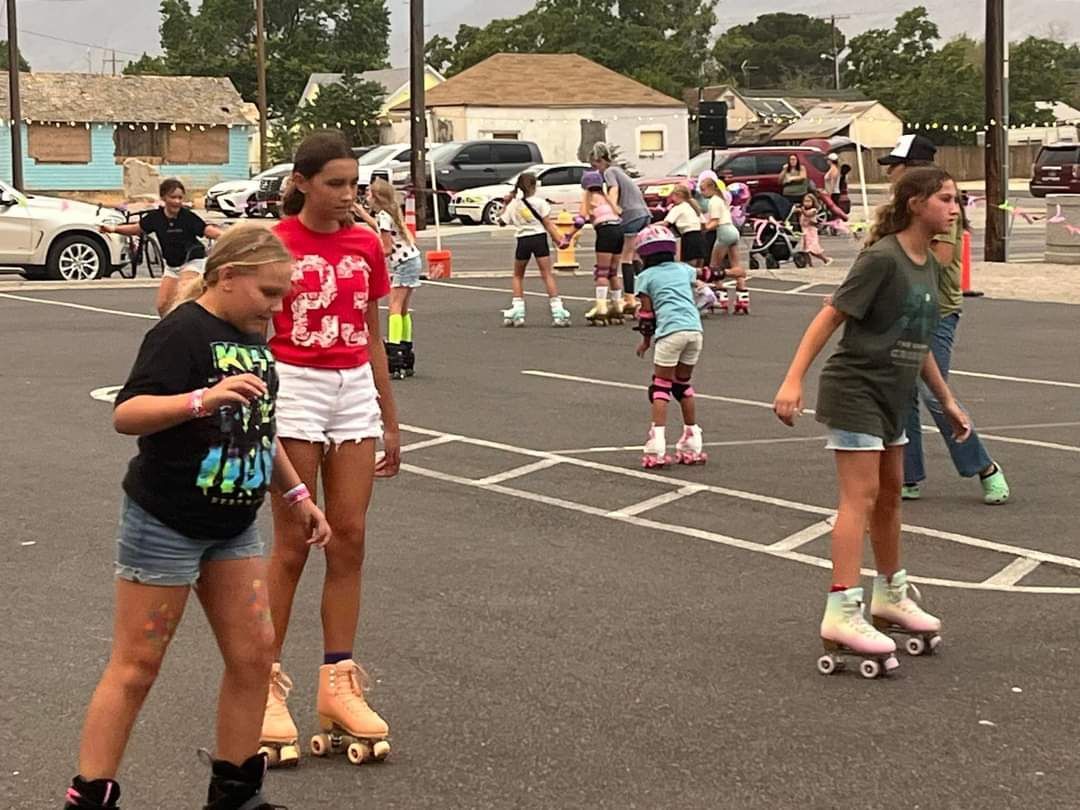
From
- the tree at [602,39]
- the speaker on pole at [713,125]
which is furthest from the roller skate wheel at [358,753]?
Result: the tree at [602,39]

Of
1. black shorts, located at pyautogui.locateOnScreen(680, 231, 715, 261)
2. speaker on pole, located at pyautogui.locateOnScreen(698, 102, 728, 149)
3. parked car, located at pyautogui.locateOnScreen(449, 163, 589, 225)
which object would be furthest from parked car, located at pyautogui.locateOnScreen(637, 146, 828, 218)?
black shorts, located at pyautogui.locateOnScreen(680, 231, 715, 261)

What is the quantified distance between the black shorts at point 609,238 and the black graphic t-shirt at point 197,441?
15190mm

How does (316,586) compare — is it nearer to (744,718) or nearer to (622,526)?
(622,526)

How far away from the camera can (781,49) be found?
513 ft

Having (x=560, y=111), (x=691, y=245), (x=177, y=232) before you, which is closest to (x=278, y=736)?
(x=177, y=232)

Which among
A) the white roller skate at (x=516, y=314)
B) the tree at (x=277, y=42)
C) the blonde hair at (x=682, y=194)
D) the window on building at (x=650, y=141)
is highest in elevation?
the tree at (x=277, y=42)

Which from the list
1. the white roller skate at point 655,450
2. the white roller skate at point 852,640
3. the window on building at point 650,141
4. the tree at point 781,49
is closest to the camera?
the white roller skate at point 852,640

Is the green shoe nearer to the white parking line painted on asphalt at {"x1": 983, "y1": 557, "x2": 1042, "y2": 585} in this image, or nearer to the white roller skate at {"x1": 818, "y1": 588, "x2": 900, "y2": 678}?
the white parking line painted on asphalt at {"x1": 983, "y1": 557, "x2": 1042, "y2": 585}

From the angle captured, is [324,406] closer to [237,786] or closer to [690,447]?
[237,786]

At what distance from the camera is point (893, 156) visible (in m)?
8.79

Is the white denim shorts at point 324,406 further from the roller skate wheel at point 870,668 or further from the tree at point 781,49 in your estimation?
the tree at point 781,49

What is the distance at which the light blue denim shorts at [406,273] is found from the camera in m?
15.5

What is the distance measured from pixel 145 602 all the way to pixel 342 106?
72.5m

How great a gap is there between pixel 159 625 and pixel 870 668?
2.84m
